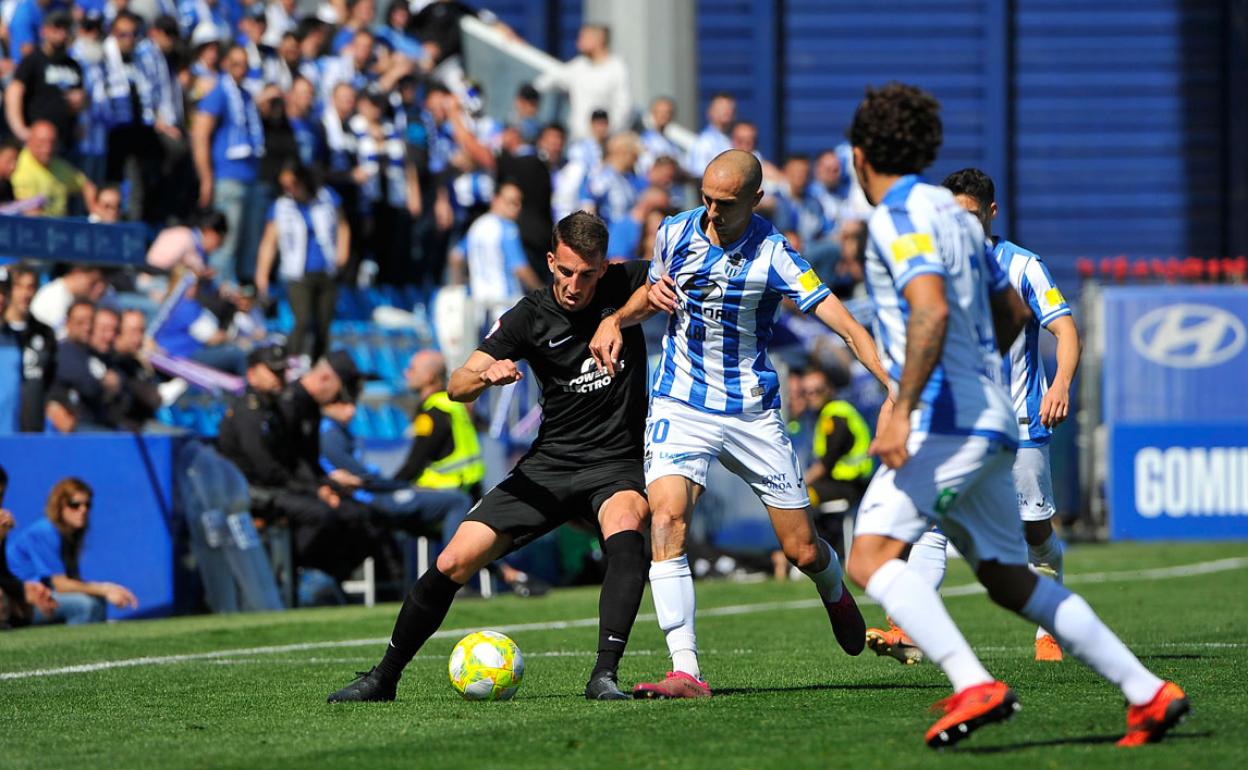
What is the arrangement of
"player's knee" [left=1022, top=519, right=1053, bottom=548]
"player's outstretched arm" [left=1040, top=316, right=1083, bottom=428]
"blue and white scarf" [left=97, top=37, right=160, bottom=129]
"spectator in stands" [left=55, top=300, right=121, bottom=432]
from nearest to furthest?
1. "player's outstretched arm" [left=1040, top=316, right=1083, bottom=428]
2. "player's knee" [left=1022, top=519, right=1053, bottom=548]
3. "spectator in stands" [left=55, top=300, right=121, bottom=432]
4. "blue and white scarf" [left=97, top=37, right=160, bottom=129]

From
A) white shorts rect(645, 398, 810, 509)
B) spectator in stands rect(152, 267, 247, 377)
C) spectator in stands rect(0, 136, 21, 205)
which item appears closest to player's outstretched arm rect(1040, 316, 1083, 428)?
white shorts rect(645, 398, 810, 509)

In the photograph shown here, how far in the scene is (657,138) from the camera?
21.9 metres

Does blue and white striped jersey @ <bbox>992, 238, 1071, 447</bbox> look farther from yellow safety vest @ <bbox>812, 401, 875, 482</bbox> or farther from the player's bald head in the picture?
yellow safety vest @ <bbox>812, 401, 875, 482</bbox>

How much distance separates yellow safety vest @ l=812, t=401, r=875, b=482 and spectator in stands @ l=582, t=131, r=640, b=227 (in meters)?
3.63

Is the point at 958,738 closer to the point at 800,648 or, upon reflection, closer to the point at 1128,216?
the point at 800,648

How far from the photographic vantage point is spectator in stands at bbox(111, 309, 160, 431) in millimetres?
14266

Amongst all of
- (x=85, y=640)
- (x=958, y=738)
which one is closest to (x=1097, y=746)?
(x=958, y=738)

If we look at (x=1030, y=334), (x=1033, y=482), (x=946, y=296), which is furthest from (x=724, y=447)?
(x=946, y=296)

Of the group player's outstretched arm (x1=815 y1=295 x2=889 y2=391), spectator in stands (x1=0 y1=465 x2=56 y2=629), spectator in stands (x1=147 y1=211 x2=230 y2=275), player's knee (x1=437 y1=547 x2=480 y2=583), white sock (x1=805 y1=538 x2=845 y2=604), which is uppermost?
spectator in stands (x1=147 y1=211 x2=230 y2=275)

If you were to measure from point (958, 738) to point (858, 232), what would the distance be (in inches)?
580

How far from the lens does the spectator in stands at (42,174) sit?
15383 mm

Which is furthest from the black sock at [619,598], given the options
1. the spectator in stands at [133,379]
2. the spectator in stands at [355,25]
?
the spectator in stands at [355,25]

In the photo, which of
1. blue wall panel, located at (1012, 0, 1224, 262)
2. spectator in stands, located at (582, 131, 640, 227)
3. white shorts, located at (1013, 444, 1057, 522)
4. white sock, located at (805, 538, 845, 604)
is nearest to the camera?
white sock, located at (805, 538, 845, 604)

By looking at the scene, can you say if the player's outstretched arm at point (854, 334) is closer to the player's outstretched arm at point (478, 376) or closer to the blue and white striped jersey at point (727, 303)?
the blue and white striped jersey at point (727, 303)
